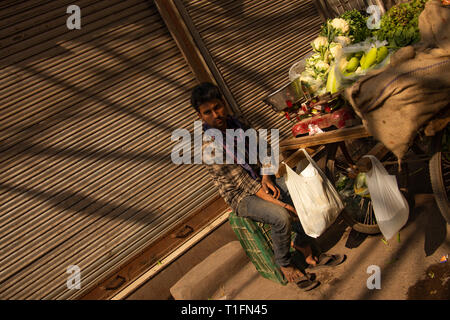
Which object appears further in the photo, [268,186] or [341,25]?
[341,25]

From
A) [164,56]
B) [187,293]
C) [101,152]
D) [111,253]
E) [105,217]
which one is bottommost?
[187,293]

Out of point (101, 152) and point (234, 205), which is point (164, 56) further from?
point (234, 205)

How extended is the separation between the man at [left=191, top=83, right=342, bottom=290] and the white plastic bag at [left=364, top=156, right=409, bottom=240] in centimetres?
80

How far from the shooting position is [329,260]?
12.5 ft

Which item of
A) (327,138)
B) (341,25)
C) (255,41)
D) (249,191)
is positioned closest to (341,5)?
(255,41)

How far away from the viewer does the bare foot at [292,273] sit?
3729 mm

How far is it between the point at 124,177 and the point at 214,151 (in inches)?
76.9

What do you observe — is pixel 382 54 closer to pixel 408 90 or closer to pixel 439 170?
pixel 408 90

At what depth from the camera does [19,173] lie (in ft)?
14.0

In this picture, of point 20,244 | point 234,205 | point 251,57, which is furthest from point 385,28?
point 20,244

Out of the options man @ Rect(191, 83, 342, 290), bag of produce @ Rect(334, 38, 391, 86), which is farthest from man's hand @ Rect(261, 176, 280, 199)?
bag of produce @ Rect(334, 38, 391, 86)

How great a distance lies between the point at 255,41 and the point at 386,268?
4.14m

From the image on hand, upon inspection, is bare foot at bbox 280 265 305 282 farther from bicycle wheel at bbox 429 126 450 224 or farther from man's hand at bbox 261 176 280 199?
bicycle wheel at bbox 429 126 450 224

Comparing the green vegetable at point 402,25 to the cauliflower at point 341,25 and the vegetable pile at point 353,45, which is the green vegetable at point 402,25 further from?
the cauliflower at point 341,25
